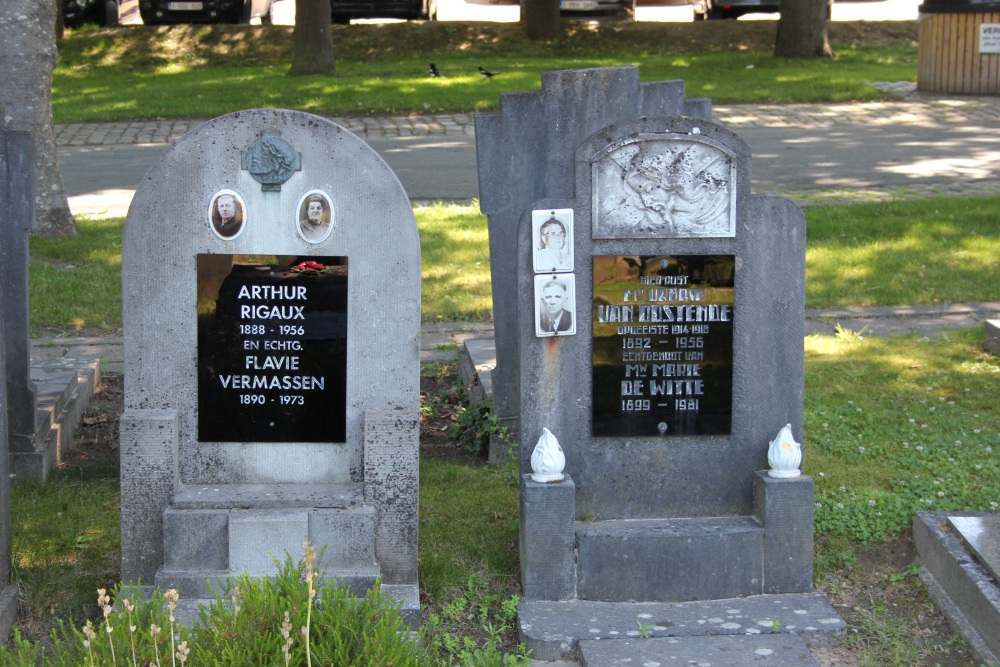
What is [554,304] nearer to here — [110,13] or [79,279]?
[79,279]

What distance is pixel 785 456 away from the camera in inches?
181

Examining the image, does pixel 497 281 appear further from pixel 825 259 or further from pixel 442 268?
pixel 825 259

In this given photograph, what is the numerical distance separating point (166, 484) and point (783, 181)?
31.5 feet

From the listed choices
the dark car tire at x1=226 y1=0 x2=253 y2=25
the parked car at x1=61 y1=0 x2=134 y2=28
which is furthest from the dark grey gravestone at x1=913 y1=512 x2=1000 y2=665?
the parked car at x1=61 y1=0 x2=134 y2=28

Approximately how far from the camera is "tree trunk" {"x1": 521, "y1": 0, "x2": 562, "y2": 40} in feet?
83.7

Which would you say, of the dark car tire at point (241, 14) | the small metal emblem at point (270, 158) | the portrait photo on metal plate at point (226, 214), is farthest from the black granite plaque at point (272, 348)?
the dark car tire at point (241, 14)

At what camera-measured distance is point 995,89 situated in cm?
1872

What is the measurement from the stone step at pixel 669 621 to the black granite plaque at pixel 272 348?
106cm

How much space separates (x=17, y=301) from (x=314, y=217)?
2162 millimetres

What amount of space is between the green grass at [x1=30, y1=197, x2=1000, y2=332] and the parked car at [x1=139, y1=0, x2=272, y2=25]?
1703 centimetres

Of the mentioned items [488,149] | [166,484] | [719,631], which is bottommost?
[719,631]

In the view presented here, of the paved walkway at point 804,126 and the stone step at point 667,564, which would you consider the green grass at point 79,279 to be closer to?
the paved walkway at point 804,126

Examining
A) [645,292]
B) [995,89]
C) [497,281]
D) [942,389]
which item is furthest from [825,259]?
[995,89]

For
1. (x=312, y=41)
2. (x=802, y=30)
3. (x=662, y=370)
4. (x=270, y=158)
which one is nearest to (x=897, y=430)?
(x=662, y=370)
